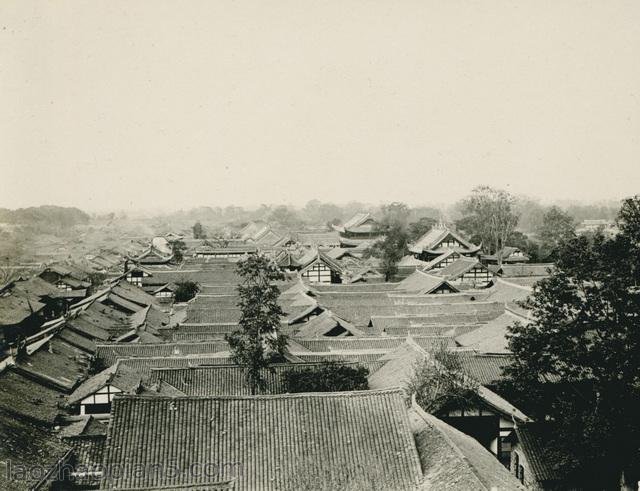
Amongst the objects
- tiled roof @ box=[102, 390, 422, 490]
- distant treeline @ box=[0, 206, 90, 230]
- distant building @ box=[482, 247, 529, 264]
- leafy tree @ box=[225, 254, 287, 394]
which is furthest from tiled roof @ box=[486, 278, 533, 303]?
distant treeline @ box=[0, 206, 90, 230]

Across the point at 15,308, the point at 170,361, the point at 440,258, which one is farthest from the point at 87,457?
the point at 440,258

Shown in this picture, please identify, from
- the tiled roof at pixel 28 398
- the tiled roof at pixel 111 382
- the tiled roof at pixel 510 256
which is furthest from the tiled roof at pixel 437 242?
the tiled roof at pixel 28 398

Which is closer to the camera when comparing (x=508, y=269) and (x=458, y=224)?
(x=508, y=269)

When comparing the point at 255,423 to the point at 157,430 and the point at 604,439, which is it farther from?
the point at 604,439

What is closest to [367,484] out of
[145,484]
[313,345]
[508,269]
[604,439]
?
[145,484]

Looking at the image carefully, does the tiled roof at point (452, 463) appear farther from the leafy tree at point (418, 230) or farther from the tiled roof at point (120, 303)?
the leafy tree at point (418, 230)

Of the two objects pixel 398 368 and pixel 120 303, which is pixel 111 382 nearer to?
pixel 398 368
